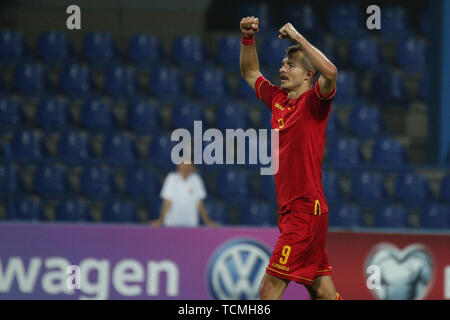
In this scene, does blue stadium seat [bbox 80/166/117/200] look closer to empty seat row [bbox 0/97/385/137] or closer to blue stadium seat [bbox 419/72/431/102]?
empty seat row [bbox 0/97/385/137]

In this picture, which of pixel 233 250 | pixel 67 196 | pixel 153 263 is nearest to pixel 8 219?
pixel 67 196

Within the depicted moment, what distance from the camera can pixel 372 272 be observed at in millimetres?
7902

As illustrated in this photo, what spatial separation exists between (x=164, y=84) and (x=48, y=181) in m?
2.42

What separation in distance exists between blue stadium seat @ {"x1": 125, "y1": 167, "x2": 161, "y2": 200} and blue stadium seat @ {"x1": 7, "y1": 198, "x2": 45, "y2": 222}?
1144 mm

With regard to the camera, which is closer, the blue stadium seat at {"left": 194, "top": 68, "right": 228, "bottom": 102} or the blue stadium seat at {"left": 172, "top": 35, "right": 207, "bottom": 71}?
the blue stadium seat at {"left": 194, "top": 68, "right": 228, "bottom": 102}

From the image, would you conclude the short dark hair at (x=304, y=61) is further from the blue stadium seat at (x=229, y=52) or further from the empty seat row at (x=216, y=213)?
the blue stadium seat at (x=229, y=52)

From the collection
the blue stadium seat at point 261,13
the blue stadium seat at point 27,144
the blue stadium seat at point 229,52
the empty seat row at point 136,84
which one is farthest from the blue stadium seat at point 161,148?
the blue stadium seat at point 261,13

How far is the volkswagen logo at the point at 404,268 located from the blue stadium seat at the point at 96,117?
498 centimetres

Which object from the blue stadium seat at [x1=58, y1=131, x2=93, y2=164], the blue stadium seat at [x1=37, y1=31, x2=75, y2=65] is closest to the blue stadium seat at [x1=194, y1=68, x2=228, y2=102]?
the blue stadium seat at [x1=58, y1=131, x2=93, y2=164]

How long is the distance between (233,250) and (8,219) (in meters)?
2.82

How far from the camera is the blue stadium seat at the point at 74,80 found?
38.6ft

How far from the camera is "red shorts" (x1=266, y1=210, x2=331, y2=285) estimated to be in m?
4.76

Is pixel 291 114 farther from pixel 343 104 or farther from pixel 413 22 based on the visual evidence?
pixel 413 22

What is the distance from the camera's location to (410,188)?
1077 centimetres
